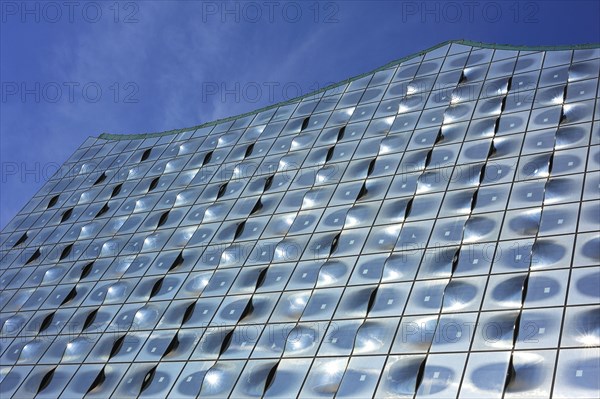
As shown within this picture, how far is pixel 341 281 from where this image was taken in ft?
61.6

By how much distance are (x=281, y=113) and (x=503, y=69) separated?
8.29m

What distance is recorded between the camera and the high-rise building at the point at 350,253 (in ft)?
50.9

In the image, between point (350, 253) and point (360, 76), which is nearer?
point (350, 253)

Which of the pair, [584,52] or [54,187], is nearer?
[584,52]

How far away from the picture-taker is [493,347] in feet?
48.5

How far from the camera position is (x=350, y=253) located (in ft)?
64.4

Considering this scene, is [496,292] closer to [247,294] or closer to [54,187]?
[247,294]

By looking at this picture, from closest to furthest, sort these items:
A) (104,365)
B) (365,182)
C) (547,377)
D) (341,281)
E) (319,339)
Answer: (547,377) → (319,339) → (341,281) → (104,365) → (365,182)

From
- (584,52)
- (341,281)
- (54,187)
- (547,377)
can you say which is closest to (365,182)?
(341,281)

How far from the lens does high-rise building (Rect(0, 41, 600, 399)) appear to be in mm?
15500

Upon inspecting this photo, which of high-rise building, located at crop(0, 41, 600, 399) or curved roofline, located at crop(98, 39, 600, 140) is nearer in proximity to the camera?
high-rise building, located at crop(0, 41, 600, 399)

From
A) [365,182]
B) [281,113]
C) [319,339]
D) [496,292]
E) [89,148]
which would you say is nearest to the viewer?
[496,292]

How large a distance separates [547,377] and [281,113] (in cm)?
1751

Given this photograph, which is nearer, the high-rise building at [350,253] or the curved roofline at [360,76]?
the high-rise building at [350,253]
